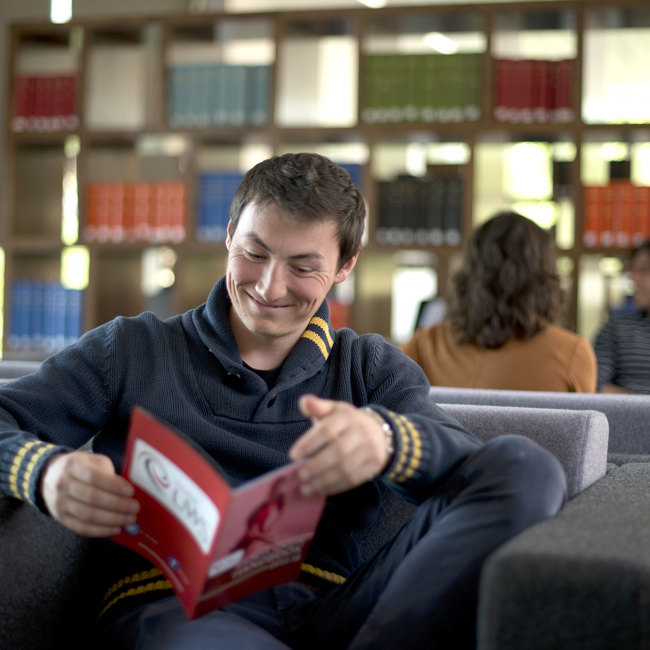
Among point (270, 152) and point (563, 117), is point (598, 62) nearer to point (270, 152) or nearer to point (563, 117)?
point (563, 117)

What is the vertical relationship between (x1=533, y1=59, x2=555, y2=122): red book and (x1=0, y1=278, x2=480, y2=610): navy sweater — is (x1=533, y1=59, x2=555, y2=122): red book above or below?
above

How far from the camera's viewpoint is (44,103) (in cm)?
437

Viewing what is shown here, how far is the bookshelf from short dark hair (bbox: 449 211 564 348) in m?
1.41

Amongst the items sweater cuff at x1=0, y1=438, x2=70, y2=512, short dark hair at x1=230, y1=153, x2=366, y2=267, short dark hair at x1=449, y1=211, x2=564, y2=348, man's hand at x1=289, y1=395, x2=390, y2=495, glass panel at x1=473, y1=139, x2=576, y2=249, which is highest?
glass panel at x1=473, y1=139, x2=576, y2=249

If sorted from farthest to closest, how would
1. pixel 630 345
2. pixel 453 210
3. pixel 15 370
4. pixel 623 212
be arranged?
pixel 453 210 < pixel 623 212 < pixel 630 345 < pixel 15 370

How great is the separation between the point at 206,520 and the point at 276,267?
48cm

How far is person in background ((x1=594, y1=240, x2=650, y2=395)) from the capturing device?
127 inches

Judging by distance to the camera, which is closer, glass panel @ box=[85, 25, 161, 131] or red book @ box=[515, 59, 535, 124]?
red book @ box=[515, 59, 535, 124]

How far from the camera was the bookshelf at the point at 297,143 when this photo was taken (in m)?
3.91

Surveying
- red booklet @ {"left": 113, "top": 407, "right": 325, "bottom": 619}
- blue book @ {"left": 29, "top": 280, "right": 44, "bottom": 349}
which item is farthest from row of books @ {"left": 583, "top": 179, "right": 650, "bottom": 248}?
red booklet @ {"left": 113, "top": 407, "right": 325, "bottom": 619}

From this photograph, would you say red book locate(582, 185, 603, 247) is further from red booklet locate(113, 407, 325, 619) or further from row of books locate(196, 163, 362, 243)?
red booklet locate(113, 407, 325, 619)

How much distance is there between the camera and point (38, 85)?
4.37m

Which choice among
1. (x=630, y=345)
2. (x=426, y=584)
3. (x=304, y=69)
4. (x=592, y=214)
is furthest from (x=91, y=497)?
(x=304, y=69)

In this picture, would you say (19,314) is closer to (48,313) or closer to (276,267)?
(48,313)
